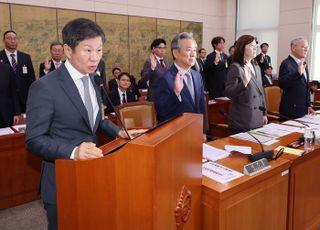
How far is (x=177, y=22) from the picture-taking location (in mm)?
8680

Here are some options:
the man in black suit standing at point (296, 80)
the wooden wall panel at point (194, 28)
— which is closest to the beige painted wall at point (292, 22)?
the wooden wall panel at point (194, 28)

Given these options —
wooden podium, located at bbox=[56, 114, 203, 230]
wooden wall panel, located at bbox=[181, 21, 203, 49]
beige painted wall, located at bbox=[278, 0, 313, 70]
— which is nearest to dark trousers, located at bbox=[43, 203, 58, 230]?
wooden podium, located at bbox=[56, 114, 203, 230]

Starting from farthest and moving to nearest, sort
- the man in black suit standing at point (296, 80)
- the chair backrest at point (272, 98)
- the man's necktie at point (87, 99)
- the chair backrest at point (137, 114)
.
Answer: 1. the chair backrest at point (272, 98)
2. the man in black suit standing at point (296, 80)
3. the chair backrest at point (137, 114)
4. the man's necktie at point (87, 99)

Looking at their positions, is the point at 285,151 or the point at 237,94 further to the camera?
the point at 237,94

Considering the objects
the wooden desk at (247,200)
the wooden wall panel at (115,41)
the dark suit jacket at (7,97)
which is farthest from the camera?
the wooden wall panel at (115,41)

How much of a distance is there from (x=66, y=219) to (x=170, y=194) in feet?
1.22

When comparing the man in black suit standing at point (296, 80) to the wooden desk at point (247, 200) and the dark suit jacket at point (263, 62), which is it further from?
the dark suit jacket at point (263, 62)

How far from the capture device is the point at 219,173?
1.76 meters

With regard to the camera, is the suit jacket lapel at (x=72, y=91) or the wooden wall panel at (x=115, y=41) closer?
the suit jacket lapel at (x=72, y=91)

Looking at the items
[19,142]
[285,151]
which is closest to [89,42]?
[285,151]

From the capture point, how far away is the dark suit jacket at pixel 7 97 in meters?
3.58

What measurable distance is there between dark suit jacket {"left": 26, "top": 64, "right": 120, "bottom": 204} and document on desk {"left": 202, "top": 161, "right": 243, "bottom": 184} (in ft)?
2.23

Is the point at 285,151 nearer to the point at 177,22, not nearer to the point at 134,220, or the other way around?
the point at 134,220

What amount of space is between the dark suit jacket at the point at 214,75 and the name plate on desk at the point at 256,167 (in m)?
4.37
